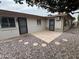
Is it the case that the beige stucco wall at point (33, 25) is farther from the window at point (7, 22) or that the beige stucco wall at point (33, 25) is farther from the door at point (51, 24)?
the window at point (7, 22)

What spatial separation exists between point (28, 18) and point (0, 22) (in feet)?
12.7

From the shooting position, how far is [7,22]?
25.4ft

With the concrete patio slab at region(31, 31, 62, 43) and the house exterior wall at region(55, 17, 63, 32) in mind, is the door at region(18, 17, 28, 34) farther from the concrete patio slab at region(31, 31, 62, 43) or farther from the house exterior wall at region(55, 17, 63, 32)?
the house exterior wall at region(55, 17, 63, 32)

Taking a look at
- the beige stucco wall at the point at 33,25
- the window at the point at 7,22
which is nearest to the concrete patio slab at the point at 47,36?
the beige stucco wall at the point at 33,25

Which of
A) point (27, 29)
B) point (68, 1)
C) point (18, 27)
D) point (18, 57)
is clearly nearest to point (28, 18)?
point (27, 29)

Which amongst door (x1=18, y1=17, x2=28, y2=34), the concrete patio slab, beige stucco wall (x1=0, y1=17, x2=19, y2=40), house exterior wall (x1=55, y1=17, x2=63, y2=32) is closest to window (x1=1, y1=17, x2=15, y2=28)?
beige stucco wall (x1=0, y1=17, x2=19, y2=40)

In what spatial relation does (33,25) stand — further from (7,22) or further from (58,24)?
(7,22)

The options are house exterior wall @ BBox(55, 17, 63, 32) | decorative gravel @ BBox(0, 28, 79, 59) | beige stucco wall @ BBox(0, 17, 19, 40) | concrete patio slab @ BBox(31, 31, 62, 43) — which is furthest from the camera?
house exterior wall @ BBox(55, 17, 63, 32)

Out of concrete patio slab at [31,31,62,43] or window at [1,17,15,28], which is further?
window at [1,17,15,28]

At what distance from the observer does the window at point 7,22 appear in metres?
7.38

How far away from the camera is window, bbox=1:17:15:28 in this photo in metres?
7.38

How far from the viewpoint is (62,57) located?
3.94m

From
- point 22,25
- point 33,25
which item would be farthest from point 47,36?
point 33,25

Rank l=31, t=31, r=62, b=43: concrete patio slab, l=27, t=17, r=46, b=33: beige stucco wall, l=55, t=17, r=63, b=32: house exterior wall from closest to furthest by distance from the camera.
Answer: l=31, t=31, r=62, b=43: concrete patio slab, l=27, t=17, r=46, b=33: beige stucco wall, l=55, t=17, r=63, b=32: house exterior wall
